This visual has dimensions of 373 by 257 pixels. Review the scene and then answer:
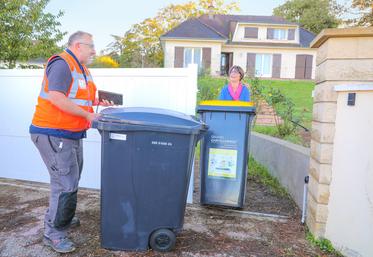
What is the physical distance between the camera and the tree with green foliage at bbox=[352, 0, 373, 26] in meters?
26.6

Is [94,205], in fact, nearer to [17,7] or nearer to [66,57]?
[66,57]

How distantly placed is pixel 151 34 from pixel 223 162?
3033cm

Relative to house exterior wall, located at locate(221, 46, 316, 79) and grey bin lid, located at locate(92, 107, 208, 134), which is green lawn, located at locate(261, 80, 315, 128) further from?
grey bin lid, located at locate(92, 107, 208, 134)

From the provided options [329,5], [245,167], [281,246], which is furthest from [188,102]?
[329,5]

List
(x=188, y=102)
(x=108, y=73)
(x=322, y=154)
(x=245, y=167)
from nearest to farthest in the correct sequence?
(x=322, y=154), (x=245, y=167), (x=188, y=102), (x=108, y=73)

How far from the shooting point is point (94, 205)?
4270 millimetres

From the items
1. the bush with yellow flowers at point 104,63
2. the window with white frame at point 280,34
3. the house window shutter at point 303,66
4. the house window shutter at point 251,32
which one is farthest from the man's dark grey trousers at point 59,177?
the window with white frame at point 280,34

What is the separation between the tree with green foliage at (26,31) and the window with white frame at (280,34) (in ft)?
71.6

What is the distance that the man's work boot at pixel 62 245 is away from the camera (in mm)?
3033

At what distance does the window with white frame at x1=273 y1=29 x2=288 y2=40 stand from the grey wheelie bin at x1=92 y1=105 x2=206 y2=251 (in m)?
28.0

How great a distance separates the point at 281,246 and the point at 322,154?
929 millimetres

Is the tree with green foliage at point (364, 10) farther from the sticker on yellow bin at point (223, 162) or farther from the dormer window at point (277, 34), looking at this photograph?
→ the sticker on yellow bin at point (223, 162)

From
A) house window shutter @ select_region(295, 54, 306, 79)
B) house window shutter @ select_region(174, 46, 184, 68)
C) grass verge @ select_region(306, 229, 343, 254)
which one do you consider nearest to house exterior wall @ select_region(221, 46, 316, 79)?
house window shutter @ select_region(295, 54, 306, 79)

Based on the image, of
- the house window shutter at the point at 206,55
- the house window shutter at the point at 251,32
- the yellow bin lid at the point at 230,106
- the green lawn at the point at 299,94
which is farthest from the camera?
the house window shutter at the point at 251,32
